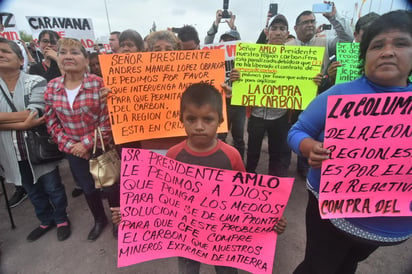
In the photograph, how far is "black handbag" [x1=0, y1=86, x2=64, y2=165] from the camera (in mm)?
2238

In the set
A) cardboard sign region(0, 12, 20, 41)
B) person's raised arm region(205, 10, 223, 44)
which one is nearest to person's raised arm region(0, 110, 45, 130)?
person's raised arm region(205, 10, 223, 44)

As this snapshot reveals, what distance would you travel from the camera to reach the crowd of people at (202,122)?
1109 millimetres

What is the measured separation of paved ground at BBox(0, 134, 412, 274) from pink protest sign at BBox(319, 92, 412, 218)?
4.48 feet

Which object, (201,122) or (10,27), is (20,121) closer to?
(201,122)

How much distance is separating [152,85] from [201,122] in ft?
2.92

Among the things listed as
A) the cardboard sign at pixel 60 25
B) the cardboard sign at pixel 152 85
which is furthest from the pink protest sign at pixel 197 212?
the cardboard sign at pixel 60 25

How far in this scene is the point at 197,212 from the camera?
1.31 metres

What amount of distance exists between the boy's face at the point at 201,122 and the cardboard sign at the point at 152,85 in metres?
0.68

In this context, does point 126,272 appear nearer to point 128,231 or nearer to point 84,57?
point 128,231

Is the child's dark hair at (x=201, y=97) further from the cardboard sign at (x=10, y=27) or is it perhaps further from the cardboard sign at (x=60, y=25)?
the cardboard sign at (x=10, y=27)

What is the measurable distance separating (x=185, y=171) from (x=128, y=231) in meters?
0.54

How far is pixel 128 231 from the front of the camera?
1362 mm

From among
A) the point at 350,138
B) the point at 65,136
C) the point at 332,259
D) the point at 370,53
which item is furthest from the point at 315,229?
the point at 65,136

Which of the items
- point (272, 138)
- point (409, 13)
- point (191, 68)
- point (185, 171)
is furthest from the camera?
point (272, 138)
